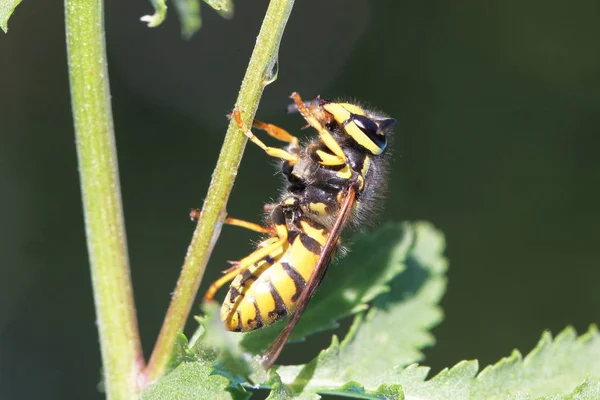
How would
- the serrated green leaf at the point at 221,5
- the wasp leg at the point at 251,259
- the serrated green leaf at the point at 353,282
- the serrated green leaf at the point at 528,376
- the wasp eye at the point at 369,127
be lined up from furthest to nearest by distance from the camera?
the wasp eye at the point at 369,127
the wasp leg at the point at 251,259
the serrated green leaf at the point at 353,282
the serrated green leaf at the point at 528,376
the serrated green leaf at the point at 221,5

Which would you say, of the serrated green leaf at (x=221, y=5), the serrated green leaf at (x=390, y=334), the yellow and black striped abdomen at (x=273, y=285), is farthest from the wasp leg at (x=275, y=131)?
the serrated green leaf at (x=221, y=5)

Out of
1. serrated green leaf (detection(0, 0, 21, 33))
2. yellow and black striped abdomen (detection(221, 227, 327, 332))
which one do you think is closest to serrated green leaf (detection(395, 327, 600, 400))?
yellow and black striped abdomen (detection(221, 227, 327, 332))

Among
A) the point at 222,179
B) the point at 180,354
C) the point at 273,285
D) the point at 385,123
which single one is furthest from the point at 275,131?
the point at 180,354

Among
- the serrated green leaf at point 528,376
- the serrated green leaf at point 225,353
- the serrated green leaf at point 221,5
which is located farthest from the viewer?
the serrated green leaf at point 528,376

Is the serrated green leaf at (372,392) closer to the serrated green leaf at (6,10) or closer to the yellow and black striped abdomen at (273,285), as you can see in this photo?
the yellow and black striped abdomen at (273,285)

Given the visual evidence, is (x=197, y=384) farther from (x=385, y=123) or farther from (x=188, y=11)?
(x=385, y=123)

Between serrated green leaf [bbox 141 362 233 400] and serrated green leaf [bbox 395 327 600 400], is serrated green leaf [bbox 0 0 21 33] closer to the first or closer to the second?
serrated green leaf [bbox 141 362 233 400]

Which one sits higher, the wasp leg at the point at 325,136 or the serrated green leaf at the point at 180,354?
the wasp leg at the point at 325,136
